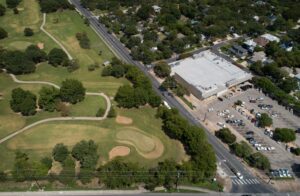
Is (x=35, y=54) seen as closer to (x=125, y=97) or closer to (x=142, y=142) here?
(x=125, y=97)

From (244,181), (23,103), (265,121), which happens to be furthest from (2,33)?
(244,181)

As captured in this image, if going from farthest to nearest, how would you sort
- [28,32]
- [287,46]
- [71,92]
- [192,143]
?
[28,32]
[287,46]
[71,92]
[192,143]

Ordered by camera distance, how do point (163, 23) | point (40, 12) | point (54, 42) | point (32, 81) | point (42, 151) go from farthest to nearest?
point (40, 12), point (163, 23), point (54, 42), point (32, 81), point (42, 151)

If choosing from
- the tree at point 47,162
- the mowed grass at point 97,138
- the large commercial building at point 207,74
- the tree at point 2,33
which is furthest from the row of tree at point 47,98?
the tree at point 2,33

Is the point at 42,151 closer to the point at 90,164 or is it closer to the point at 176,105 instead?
the point at 90,164

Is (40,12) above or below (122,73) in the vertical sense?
above

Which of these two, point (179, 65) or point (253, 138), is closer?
point (253, 138)

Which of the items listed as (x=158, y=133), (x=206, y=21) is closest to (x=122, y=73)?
(x=158, y=133)
